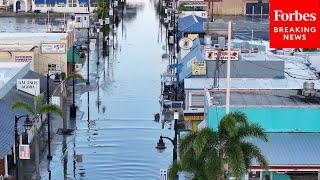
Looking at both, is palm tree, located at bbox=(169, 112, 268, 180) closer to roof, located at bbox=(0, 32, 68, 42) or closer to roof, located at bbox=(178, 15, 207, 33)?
roof, located at bbox=(0, 32, 68, 42)

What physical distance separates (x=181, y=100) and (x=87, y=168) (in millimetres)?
14462

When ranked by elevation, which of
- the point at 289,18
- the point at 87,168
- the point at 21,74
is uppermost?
the point at 289,18

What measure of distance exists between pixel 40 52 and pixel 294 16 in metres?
33.4

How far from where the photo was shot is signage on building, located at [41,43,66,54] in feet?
182

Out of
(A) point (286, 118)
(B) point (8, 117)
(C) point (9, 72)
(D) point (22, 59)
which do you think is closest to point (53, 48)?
(D) point (22, 59)

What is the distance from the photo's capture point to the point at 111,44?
276 feet

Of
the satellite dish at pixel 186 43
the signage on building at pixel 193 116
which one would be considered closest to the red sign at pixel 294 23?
the signage on building at pixel 193 116

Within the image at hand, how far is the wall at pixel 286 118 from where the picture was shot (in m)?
29.9

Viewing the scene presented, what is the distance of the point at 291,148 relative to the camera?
29.6 m

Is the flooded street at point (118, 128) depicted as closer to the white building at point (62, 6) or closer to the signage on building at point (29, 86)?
the signage on building at point (29, 86)

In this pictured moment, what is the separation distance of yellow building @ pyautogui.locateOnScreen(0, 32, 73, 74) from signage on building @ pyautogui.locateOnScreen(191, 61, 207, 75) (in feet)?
41.7

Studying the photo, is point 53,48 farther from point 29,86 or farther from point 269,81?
point 269,81

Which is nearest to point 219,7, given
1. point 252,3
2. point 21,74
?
point 252,3

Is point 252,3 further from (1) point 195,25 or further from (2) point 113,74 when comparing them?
(2) point 113,74
